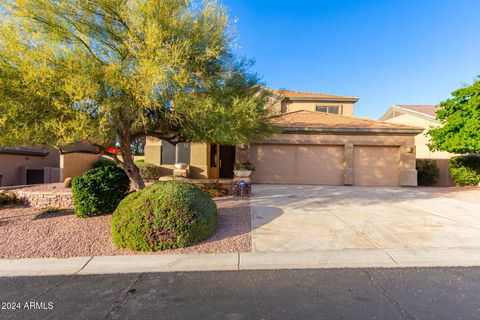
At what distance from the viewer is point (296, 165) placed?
47.8 feet

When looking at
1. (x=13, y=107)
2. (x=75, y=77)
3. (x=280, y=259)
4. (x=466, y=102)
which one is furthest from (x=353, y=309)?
(x=466, y=102)

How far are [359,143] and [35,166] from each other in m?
21.9

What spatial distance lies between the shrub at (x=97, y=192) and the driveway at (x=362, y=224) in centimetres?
416

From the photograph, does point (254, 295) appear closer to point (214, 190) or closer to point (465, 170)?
point (214, 190)

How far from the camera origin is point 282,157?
14570 mm

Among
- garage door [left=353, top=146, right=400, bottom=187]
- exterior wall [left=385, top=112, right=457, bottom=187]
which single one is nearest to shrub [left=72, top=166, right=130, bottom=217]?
garage door [left=353, top=146, right=400, bottom=187]

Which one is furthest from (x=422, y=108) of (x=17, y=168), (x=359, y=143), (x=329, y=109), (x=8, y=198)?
(x=17, y=168)

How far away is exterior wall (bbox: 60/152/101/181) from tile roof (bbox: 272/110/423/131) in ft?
40.3

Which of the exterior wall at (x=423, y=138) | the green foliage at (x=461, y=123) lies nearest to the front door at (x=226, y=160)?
the green foliage at (x=461, y=123)

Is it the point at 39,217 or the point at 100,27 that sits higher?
the point at 100,27

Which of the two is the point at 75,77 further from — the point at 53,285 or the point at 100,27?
the point at 53,285

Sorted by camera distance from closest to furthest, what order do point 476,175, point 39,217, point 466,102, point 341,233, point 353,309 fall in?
point 353,309 < point 341,233 < point 39,217 < point 466,102 < point 476,175

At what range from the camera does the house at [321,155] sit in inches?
559

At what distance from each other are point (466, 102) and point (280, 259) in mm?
14692
